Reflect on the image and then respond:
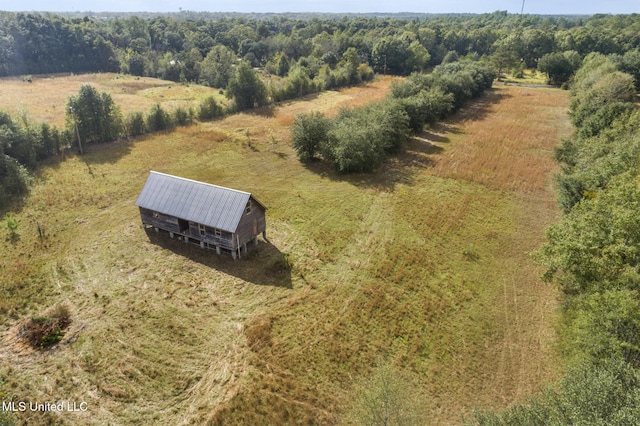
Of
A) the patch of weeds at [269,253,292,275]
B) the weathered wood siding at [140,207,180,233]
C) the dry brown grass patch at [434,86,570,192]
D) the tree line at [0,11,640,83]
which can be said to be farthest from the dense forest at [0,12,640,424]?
the patch of weeds at [269,253,292,275]

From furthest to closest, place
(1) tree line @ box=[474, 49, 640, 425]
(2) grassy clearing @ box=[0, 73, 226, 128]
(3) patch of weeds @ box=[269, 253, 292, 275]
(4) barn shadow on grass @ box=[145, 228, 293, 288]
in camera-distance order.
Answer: (2) grassy clearing @ box=[0, 73, 226, 128], (3) patch of weeds @ box=[269, 253, 292, 275], (4) barn shadow on grass @ box=[145, 228, 293, 288], (1) tree line @ box=[474, 49, 640, 425]

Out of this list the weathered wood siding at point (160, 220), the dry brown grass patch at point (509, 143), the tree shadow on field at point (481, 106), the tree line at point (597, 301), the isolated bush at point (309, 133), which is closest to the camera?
the tree line at point (597, 301)

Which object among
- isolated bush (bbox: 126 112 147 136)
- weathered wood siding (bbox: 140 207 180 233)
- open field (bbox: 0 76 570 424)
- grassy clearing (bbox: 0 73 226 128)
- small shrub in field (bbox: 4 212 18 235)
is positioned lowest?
open field (bbox: 0 76 570 424)

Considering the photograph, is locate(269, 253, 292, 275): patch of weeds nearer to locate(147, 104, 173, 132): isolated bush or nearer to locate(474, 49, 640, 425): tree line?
locate(474, 49, 640, 425): tree line

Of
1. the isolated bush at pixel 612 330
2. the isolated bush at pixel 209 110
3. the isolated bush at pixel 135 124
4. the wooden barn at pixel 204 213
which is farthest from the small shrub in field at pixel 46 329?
the isolated bush at pixel 209 110

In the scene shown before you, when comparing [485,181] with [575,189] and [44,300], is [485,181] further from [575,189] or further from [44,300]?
[44,300]

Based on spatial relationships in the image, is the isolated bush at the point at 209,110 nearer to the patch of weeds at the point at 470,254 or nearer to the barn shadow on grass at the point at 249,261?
the barn shadow on grass at the point at 249,261
